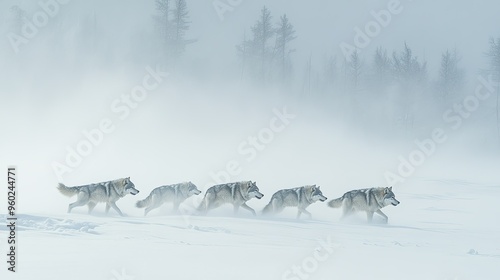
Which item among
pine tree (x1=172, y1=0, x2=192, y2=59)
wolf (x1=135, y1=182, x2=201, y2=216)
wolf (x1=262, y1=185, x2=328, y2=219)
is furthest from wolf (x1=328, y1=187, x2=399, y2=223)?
pine tree (x1=172, y1=0, x2=192, y2=59)

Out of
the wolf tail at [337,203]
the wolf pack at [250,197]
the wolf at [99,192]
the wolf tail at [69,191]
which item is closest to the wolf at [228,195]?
the wolf pack at [250,197]

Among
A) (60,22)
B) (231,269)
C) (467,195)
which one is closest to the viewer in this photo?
(231,269)

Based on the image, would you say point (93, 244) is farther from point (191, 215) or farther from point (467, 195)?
point (467, 195)

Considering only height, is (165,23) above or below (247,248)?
above

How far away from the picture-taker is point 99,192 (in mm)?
13750

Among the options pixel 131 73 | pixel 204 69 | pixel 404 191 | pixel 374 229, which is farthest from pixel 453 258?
pixel 204 69

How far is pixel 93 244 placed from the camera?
9.17 metres

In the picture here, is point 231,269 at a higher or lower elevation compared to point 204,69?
lower

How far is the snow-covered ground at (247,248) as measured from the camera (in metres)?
7.90

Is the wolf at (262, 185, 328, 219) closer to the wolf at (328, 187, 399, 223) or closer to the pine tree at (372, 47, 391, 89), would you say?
the wolf at (328, 187, 399, 223)

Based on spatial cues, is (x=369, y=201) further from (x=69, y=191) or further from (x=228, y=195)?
(x=69, y=191)

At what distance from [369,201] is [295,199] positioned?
1.93 meters

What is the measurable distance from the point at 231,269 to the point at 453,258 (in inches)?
162

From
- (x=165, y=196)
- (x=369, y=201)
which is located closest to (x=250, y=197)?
(x=165, y=196)
